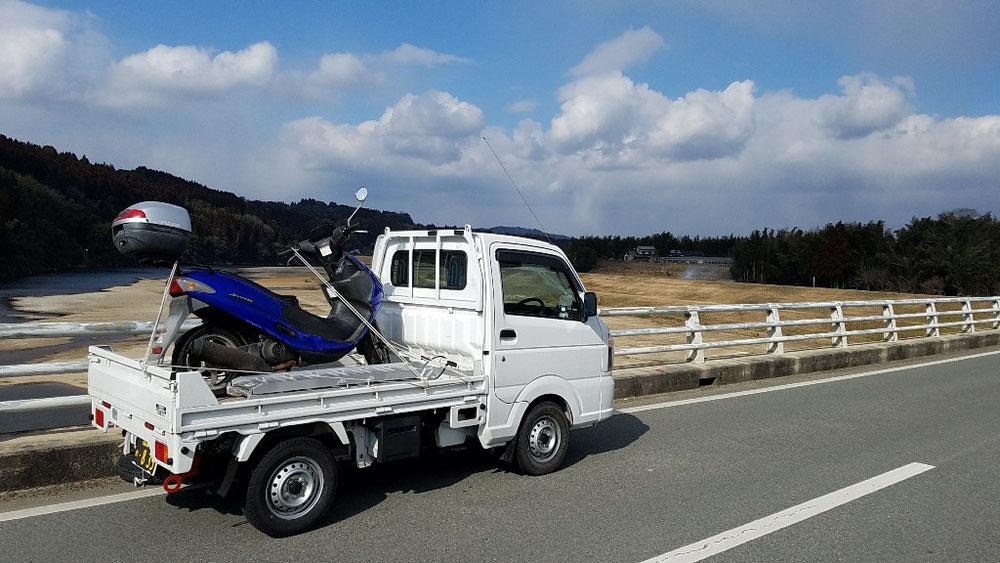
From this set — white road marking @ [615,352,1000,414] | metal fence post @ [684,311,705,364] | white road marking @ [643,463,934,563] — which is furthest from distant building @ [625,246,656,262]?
white road marking @ [643,463,934,563]

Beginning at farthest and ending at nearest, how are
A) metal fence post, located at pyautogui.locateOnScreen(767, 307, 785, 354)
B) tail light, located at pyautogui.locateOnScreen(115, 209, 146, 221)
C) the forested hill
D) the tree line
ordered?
the forested hill → the tree line → metal fence post, located at pyautogui.locateOnScreen(767, 307, 785, 354) → tail light, located at pyautogui.locateOnScreen(115, 209, 146, 221)

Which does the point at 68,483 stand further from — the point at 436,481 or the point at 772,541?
the point at 772,541

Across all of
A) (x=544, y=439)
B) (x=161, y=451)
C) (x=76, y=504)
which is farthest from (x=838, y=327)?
(x=76, y=504)

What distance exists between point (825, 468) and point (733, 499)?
1440 mm

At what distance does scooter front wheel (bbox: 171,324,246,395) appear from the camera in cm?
568

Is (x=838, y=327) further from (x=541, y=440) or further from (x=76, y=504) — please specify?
(x=76, y=504)

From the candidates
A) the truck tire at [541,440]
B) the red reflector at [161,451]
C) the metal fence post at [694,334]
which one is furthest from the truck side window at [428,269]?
the metal fence post at [694,334]

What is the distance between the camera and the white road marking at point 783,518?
4434 millimetres

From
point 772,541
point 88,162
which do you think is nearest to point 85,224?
point 88,162

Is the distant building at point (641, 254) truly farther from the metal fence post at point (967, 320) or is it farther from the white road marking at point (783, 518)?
the white road marking at point (783, 518)

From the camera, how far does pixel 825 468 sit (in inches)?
253

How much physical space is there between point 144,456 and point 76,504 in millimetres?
1022

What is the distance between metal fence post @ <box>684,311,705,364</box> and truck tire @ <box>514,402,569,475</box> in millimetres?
5529

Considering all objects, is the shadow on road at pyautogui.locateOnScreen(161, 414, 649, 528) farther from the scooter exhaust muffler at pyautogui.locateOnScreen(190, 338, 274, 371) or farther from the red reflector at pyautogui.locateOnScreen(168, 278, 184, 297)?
the red reflector at pyautogui.locateOnScreen(168, 278, 184, 297)
